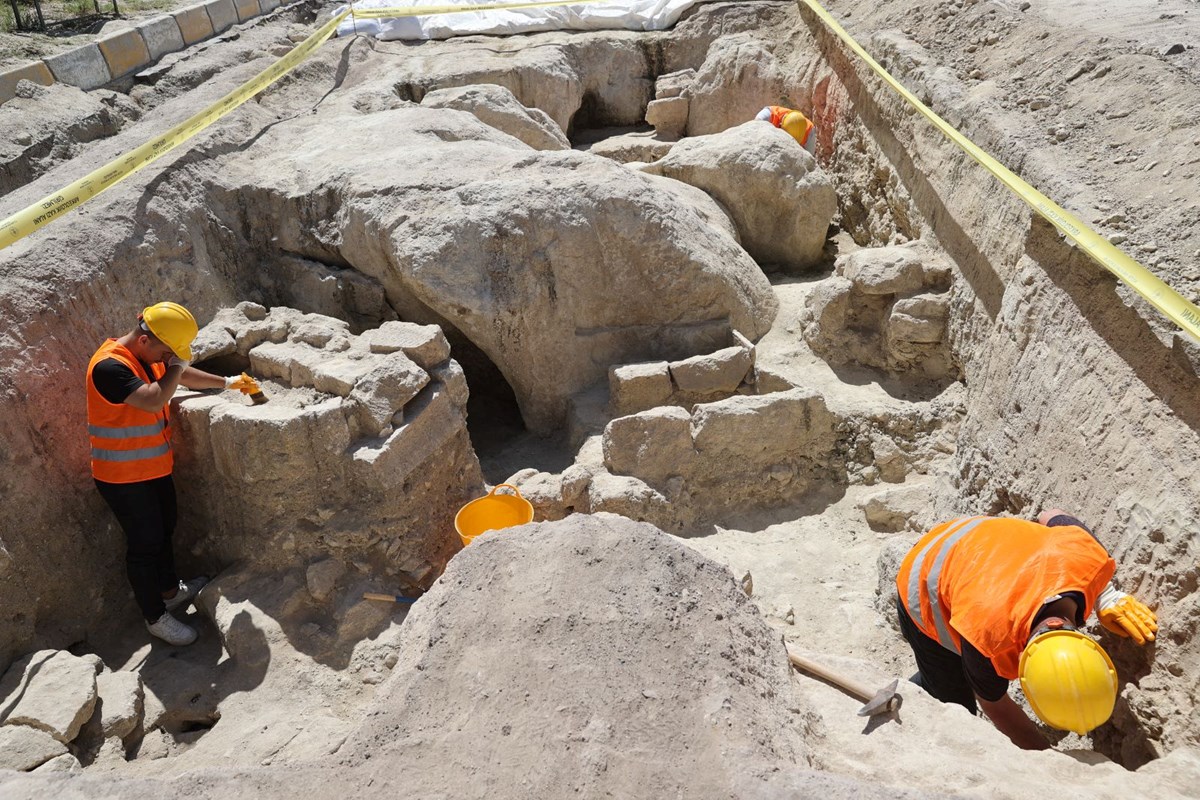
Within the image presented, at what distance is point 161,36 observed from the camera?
29.4ft

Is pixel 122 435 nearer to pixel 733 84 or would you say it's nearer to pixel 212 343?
pixel 212 343

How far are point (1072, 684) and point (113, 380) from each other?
418 centimetres

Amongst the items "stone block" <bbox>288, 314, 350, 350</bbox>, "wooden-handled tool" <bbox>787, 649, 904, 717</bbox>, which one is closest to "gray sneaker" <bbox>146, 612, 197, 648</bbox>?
"stone block" <bbox>288, 314, 350, 350</bbox>

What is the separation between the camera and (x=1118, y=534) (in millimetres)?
3428

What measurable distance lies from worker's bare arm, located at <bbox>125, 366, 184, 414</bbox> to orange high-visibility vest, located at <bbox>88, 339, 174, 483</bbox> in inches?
3.4

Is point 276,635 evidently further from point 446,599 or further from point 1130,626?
point 1130,626

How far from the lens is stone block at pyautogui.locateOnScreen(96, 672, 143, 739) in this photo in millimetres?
3686

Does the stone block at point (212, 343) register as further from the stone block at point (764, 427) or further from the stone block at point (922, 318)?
the stone block at point (922, 318)

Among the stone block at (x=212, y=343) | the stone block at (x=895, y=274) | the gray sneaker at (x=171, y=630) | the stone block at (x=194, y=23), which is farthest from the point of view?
the stone block at (x=194, y=23)

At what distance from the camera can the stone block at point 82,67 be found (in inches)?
303

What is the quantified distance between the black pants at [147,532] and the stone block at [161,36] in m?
6.45

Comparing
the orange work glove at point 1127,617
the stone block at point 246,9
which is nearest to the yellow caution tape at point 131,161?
the stone block at point 246,9

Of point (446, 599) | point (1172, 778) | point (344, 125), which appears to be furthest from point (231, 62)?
point (1172, 778)

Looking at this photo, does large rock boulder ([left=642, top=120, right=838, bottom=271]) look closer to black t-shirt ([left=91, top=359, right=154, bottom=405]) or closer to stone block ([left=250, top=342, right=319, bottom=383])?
stone block ([left=250, top=342, right=319, bottom=383])
